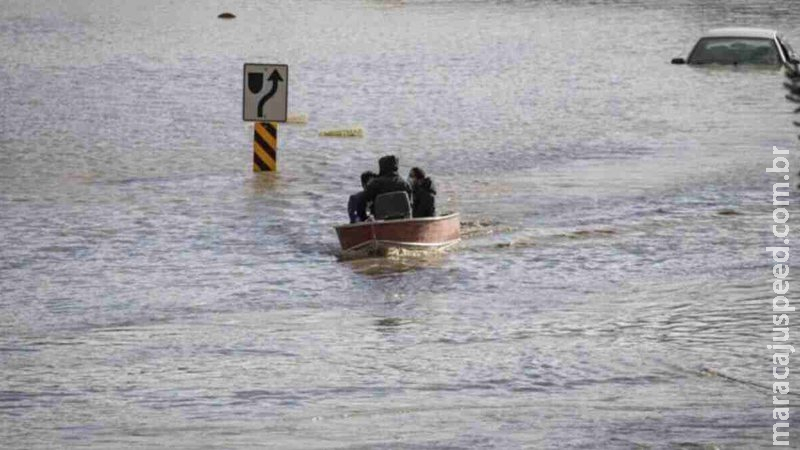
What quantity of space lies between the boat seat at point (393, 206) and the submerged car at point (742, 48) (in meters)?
29.2

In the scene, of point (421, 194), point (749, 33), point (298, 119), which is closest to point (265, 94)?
point (421, 194)

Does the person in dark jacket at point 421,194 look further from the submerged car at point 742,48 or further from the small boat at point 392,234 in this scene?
the submerged car at point 742,48

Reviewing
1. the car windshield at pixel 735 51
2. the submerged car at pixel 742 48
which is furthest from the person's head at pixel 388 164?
the car windshield at pixel 735 51

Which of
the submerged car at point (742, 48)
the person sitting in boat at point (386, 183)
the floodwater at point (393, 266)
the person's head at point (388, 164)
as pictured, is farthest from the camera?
the submerged car at point (742, 48)

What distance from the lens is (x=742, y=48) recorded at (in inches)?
2518

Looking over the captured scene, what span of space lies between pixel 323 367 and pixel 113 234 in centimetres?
1309

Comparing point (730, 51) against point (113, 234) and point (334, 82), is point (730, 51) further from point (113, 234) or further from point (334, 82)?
point (113, 234)

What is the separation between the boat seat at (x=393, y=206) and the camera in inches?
1313

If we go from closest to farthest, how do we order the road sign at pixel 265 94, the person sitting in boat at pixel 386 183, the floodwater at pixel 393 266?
the floodwater at pixel 393 266, the person sitting in boat at pixel 386 183, the road sign at pixel 265 94

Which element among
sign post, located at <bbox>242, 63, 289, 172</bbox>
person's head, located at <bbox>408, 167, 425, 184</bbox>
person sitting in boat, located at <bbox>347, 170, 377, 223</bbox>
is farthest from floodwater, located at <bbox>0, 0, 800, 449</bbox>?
sign post, located at <bbox>242, 63, 289, 172</bbox>

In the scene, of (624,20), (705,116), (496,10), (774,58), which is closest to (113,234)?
(705,116)

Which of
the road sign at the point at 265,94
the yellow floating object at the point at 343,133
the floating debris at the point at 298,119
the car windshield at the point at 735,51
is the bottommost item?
the yellow floating object at the point at 343,133

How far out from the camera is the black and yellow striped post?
43575 millimetres

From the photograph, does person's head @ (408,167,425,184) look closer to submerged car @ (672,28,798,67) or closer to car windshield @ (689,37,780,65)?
submerged car @ (672,28,798,67)
